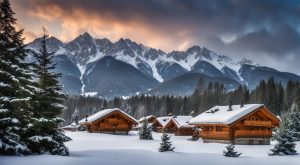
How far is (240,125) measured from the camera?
53.2 m

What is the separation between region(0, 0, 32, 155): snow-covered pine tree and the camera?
22.7 m

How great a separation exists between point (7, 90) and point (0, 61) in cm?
180

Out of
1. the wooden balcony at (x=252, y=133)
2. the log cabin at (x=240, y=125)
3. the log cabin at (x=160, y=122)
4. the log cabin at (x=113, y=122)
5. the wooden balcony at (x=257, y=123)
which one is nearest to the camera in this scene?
the log cabin at (x=240, y=125)

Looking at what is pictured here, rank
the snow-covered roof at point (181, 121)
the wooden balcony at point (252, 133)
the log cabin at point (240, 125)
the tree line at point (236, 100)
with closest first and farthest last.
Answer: the log cabin at point (240, 125) < the wooden balcony at point (252, 133) < the snow-covered roof at point (181, 121) < the tree line at point (236, 100)

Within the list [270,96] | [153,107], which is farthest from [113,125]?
[153,107]

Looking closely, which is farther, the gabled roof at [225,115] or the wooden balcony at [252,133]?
the wooden balcony at [252,133]

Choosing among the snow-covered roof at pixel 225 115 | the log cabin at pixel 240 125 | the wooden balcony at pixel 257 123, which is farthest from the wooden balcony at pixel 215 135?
the wooden balcony at pixel 257 123

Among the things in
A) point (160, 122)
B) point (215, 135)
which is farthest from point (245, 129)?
point (160, 122)

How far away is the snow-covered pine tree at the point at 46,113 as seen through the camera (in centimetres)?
2502

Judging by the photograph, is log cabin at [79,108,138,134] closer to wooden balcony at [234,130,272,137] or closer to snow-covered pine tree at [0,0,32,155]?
wooden balcony at [234,130,272,137]

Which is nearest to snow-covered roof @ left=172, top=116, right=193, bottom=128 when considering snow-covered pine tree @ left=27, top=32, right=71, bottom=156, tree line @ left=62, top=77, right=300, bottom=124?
tree line @ left=62, top=77, right=300, bottom=124

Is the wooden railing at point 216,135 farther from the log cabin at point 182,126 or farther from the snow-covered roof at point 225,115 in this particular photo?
the log cabin at point 182,126

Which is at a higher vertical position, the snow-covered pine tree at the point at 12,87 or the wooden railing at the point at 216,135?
the snow-covered pine tree at the point at 12,87

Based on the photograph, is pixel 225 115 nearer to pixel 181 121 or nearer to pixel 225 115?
pixel 225 115
